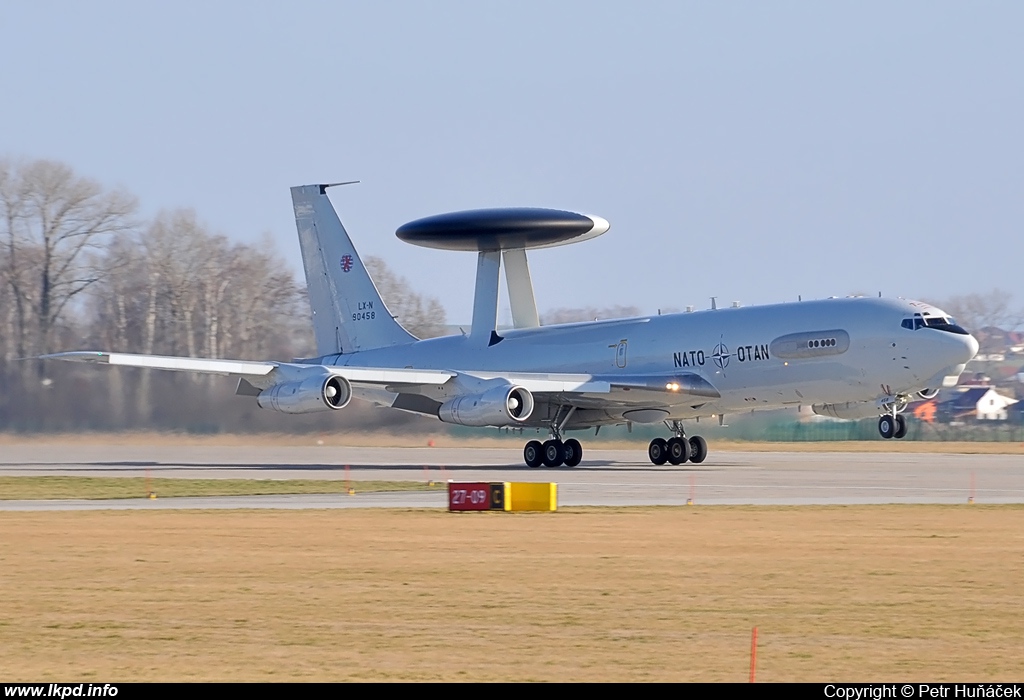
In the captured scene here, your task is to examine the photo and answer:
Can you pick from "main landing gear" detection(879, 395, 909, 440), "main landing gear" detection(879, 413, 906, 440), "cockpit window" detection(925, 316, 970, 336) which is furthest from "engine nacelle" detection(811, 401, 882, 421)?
"cockpit window" detection(925, 316, 970, 336)

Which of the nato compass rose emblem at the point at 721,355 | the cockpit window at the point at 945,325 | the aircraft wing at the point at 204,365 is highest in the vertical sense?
the cockpit window at the point at 945,325

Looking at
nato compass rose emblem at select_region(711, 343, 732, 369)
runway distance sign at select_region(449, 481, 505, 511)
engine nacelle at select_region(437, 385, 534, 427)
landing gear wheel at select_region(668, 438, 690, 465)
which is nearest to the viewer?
runway distance sign at select_region(449, 481, 505, 511)

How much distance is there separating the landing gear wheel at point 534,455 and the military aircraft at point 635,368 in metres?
0.07

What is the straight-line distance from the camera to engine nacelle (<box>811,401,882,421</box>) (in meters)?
43.1

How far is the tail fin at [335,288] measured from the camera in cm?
5422

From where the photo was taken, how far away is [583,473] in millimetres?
42000

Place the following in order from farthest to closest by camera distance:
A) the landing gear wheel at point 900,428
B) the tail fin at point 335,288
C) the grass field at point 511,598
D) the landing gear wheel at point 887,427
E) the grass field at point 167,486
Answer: the tail fin at point 335,288, the landing gear wheel at point 887,427, the landing gear wheel at point 900,428, the grass field at point 167,486, the grass field at point 511,598

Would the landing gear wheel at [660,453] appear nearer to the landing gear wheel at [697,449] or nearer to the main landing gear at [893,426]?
the landing gear wheel at [697,449]

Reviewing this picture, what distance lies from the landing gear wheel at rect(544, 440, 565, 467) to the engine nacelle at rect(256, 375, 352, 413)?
648 centimetres

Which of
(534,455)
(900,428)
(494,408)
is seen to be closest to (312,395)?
(494,408)

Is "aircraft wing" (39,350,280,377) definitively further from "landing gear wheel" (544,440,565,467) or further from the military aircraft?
"landing gear wheel" (544,440,565,467)

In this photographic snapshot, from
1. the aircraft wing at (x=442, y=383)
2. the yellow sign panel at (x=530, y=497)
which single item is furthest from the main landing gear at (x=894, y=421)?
the yellow sign panel at (x=530, y=497)

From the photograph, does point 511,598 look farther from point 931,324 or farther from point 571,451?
point 571,451
